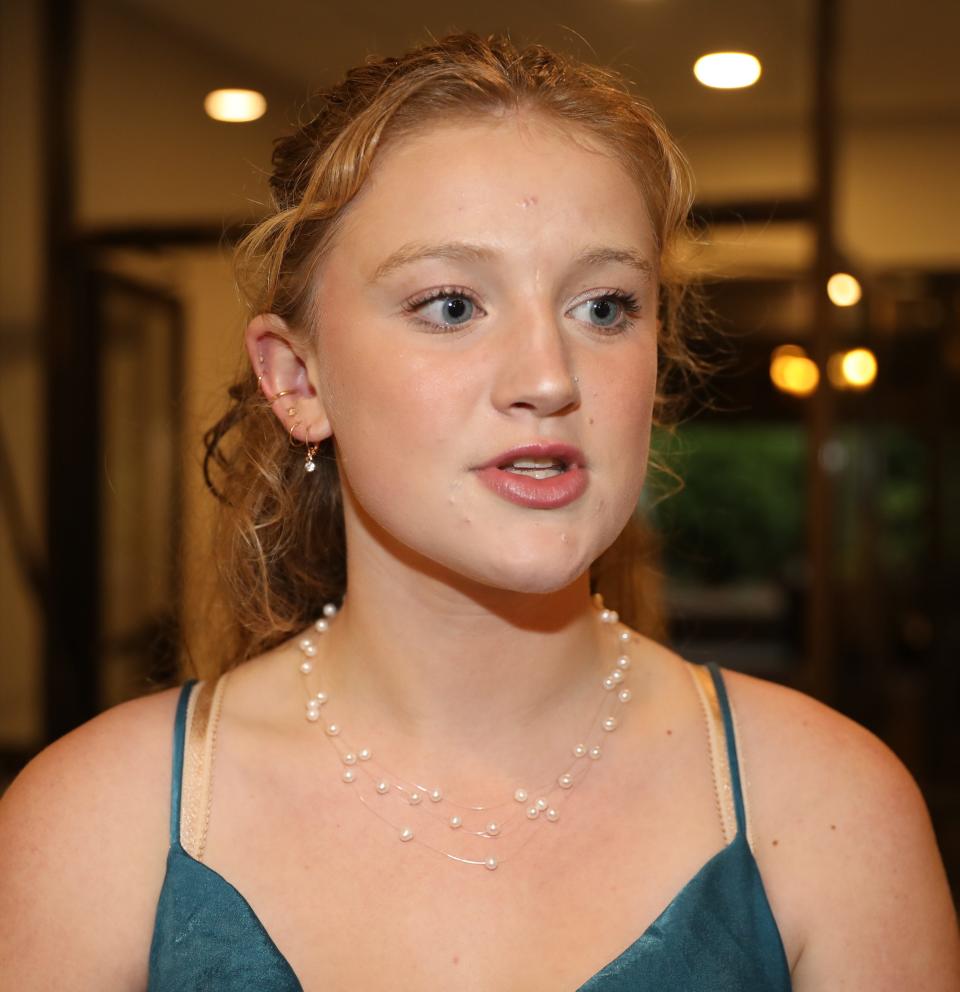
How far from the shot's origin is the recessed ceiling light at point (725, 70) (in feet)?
12.4

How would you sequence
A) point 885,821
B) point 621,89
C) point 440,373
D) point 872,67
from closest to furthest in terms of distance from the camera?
point 440,373, point 885,821, point 621,89, point 872,67

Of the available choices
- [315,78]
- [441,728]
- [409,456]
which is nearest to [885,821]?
[441,728]

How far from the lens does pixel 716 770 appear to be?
137 cm

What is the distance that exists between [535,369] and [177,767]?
1.87 feet

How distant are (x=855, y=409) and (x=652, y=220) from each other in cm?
250

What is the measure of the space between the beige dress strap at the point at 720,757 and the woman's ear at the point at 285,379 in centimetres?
50

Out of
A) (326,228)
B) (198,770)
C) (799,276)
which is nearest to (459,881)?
(198,770)

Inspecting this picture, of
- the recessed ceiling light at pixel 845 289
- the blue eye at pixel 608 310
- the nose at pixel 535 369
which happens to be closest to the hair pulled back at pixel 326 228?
the blue eye at pixel 608 310

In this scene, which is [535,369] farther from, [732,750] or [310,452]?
[732,750]

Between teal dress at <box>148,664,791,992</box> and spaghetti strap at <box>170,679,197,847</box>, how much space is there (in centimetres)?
2

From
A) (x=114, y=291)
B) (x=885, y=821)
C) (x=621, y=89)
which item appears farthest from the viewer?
(x=114, y=291)

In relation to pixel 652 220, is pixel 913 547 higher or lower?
lower

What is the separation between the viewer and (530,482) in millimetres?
1209

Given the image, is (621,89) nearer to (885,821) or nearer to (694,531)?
(885,821)
